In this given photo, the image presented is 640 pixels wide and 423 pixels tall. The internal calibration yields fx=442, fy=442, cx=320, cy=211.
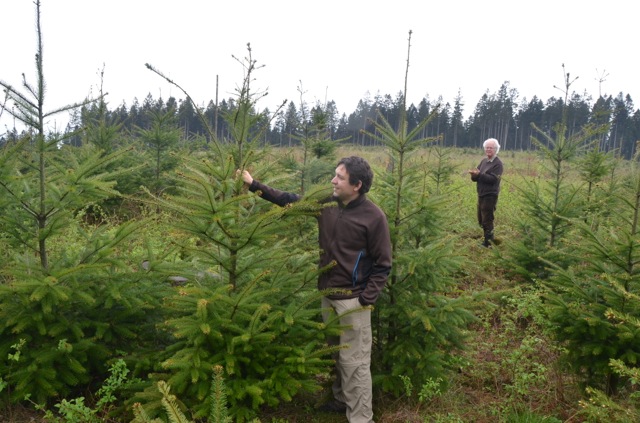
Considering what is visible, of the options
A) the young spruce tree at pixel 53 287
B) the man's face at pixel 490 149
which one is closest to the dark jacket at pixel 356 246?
the young spruce tree at pixel 53 287

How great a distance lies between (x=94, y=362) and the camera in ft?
13.5

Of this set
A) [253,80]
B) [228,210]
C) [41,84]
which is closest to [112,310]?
[228,210]

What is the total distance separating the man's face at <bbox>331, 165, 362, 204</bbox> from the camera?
3.69 meters

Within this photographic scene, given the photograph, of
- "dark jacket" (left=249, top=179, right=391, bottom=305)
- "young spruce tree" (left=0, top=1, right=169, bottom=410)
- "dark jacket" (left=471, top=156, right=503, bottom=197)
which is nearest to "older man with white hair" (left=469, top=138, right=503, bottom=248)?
"dark jacket" (left=471, top=156, right=503, bottom=197)

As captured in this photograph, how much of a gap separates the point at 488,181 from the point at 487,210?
0.67 meters

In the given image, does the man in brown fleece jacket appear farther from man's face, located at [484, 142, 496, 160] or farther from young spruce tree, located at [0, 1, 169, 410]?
man's face, located at [484, 142, 496, 160]

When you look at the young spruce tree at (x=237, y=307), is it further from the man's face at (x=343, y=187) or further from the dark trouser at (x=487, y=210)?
the dark trouser at (x=487, y=210)

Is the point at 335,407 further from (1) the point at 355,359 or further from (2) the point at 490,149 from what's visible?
(2) the point at 490,149

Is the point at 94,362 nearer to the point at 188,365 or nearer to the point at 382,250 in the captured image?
the point at 188,365

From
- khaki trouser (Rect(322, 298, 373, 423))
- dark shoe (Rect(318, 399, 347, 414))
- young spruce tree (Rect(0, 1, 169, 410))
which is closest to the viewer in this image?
young spruce tree (Rect(0, 1, 169, 410))

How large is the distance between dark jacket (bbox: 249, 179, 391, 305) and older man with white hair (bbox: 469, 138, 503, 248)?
5.68 meters

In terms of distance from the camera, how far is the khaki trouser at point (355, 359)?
12.5 ft

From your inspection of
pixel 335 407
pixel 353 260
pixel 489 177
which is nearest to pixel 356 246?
pixel 353 260

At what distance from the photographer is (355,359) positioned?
3.87 meters
